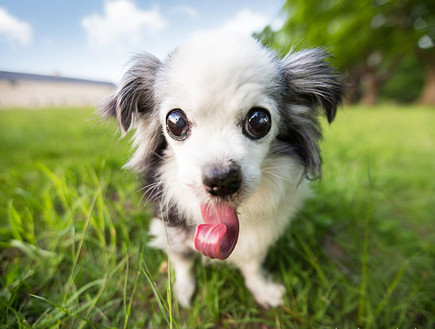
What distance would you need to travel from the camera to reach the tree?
7621 millimetres

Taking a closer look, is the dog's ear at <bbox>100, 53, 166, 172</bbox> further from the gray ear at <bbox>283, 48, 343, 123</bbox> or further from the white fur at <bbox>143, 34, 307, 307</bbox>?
the gray ear at <bbox>283, 48, 343, 123</bbox>

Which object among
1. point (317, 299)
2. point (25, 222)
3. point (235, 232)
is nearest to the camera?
point (235, 232)

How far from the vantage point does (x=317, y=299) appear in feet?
4.28

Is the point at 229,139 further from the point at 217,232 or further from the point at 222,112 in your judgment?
the point at 217,232

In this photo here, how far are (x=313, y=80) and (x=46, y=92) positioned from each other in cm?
1509

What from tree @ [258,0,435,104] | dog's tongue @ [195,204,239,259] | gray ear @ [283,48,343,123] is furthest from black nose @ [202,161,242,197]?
tree @ [258,0,435,104]

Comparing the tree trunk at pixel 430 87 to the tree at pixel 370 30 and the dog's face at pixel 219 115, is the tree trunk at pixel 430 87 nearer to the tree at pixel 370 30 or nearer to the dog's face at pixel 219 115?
the tree at pixel 370 30

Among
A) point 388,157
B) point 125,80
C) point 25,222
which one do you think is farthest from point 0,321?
point 388,157

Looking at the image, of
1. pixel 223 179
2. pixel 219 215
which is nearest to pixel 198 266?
pixel 219 215

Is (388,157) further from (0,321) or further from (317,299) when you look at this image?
(0,321)

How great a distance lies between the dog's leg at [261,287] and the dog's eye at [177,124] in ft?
2.88

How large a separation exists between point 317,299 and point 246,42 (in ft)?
4.86

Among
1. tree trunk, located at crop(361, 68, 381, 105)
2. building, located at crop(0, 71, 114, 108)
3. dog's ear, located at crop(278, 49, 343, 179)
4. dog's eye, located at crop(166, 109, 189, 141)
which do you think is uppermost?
tree trunk, located at crop(361, 68, 381, 105)

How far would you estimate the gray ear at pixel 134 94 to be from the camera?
1180 mm
